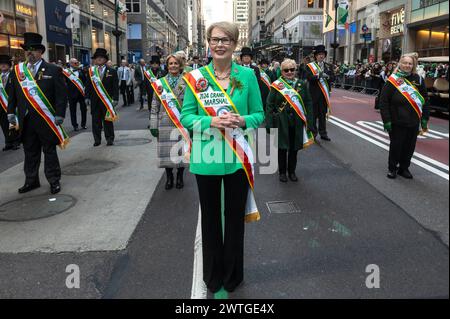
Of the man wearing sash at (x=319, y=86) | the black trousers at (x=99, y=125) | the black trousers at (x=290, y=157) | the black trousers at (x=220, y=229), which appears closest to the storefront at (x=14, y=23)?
the black trousers at (x=99, y=125)

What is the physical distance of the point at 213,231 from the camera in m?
3.38

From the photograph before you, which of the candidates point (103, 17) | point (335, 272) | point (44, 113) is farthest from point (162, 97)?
point (103, 17)

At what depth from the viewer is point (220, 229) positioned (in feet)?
11.2

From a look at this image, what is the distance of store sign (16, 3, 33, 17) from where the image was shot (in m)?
23.3

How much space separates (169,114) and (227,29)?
3359 millimetres

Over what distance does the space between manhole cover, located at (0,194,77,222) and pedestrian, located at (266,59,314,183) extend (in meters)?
3.19

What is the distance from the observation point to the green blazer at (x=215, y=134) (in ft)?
10.4

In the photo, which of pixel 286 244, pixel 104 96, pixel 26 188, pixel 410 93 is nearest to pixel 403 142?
pixel 410 93

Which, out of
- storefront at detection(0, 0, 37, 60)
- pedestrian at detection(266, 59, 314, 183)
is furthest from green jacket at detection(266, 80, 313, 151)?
storefront at detection(0, 0, 37, 60)

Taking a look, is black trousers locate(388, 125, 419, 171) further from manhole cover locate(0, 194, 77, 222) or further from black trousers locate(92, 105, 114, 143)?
black trousers locate(92, 105, 114, 143)

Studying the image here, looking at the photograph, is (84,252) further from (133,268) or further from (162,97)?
(162,97)

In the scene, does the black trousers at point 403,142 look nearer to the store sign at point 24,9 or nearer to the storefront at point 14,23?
the storefront at point 14,23

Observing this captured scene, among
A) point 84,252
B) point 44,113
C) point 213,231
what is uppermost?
point 44,113

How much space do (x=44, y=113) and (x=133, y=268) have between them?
330 centimetres
